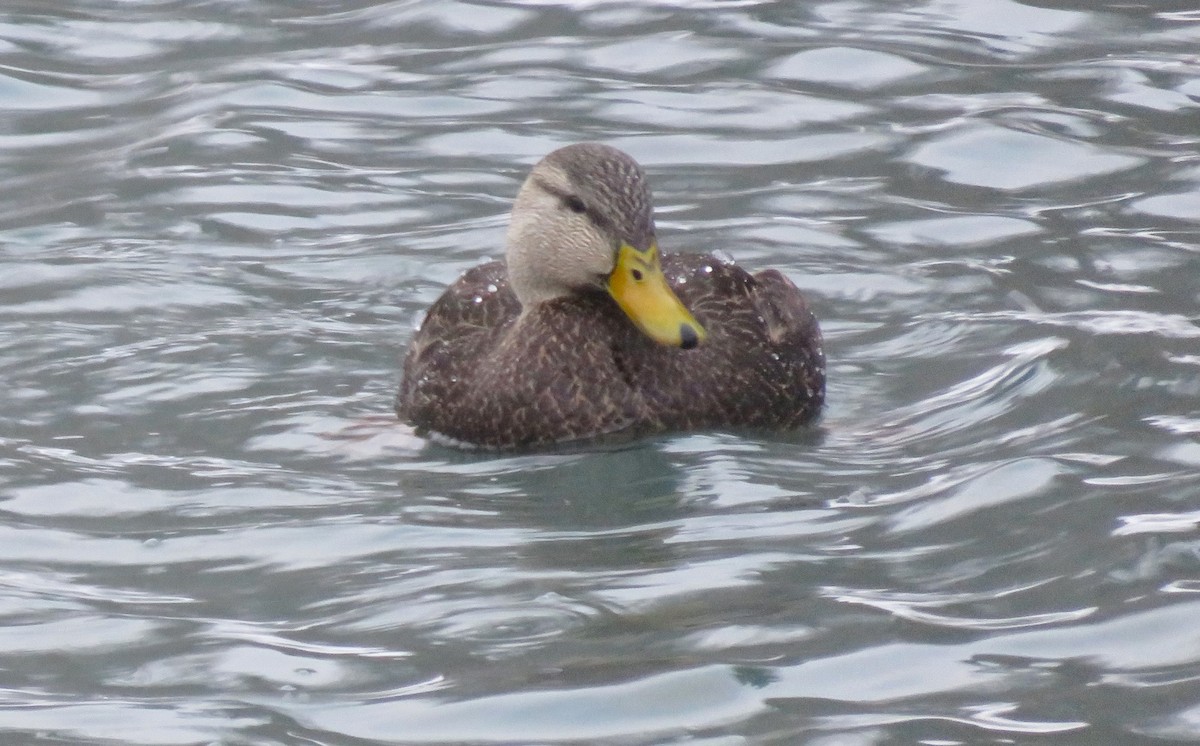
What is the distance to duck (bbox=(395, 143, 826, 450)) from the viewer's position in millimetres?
7117

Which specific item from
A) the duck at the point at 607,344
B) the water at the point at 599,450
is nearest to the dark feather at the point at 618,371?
the duck at the point at 607,344

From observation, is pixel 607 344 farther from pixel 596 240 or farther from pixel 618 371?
pixel 596 240

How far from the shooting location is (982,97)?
10914 mm

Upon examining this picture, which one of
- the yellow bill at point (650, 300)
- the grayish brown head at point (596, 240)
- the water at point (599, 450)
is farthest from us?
the grayish brown head at point (596, 240)

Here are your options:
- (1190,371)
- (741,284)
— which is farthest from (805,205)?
(1190,371)

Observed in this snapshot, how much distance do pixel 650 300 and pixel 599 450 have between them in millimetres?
530

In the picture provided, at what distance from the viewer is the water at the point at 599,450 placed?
5.04 metres

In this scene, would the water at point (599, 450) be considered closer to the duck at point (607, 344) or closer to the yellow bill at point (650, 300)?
the duck at point (607, 344)

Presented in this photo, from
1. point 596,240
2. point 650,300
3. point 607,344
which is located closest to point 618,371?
point 607,344

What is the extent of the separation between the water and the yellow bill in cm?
38

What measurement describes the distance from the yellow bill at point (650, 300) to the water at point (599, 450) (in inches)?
14.8

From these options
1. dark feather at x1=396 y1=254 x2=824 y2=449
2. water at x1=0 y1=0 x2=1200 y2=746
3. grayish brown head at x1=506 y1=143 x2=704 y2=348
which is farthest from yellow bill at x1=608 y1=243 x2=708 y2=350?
water at x1=0 y1=0 x2=1200 y2=746

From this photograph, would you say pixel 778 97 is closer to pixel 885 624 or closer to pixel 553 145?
pixel 553 145

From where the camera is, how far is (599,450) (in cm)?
707
